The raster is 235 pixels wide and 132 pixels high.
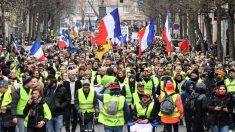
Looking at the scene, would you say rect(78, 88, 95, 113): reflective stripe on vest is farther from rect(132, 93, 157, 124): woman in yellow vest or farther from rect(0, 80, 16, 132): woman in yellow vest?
rect(0, 80, 16, 132): woman in yellow vest

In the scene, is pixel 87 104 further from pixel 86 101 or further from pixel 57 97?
pixel 57 97

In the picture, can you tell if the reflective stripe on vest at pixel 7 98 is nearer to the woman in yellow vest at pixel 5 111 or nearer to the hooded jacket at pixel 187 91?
the woman in yellow vest at pixel 5 111

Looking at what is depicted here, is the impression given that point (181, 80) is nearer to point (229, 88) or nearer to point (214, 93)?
point (229, 88)

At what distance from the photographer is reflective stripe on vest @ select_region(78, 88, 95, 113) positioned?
42.2 ft

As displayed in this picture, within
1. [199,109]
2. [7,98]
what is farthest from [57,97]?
[199,109]

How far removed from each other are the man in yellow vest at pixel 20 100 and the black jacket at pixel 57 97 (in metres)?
0.70

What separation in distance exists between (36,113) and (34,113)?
0.12 feet

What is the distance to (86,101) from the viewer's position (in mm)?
12859

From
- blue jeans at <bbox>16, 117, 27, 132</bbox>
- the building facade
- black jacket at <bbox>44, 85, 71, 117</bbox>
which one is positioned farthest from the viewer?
the building facade

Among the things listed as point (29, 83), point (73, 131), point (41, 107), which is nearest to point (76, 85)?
point (73, 131)

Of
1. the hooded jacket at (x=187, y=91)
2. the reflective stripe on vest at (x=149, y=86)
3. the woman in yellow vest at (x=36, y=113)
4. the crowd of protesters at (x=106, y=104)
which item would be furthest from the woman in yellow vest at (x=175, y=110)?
the reflective stripe on vest at (x=149, y=86)

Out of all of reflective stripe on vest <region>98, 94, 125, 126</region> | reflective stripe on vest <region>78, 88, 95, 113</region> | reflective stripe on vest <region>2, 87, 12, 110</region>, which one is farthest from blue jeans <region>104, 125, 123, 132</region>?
reflective stripe on vest <region>2, 87, 12, 110</region>

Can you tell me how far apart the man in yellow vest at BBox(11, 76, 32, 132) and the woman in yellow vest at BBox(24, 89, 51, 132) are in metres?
1.07

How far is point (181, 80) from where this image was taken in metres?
16.0
